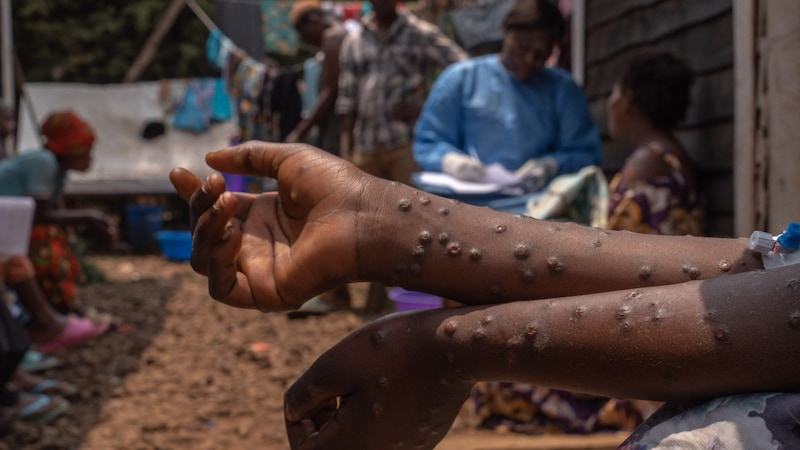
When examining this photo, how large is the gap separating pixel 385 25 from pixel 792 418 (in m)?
3.90

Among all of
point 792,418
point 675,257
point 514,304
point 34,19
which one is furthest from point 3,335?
point 34,19

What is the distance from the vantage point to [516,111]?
3.13 metres

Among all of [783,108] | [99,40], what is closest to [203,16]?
[99,40]

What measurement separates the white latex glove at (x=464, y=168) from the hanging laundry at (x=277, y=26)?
18.2ft

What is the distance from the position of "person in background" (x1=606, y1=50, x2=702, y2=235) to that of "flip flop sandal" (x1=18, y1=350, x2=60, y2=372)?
2.52 metres

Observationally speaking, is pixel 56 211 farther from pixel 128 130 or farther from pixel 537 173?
pixel 128 130

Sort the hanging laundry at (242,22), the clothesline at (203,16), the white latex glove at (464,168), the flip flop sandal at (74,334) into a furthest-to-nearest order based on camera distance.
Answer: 1. the hanging laundry at (242,22)
2. the clothesline at (203,16)
3. the flip flop sandal at (74,334)
4. the white latex glove at (464,168)

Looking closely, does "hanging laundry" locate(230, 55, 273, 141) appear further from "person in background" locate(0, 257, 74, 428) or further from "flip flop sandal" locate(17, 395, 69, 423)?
"flip flop sandal" locate(17, 395, 69, 423)

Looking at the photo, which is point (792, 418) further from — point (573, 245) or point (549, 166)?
point (549, 166)

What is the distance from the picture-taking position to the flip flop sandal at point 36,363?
3.63 m

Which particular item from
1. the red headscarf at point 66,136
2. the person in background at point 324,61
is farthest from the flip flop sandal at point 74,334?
the person in background at point 324,61

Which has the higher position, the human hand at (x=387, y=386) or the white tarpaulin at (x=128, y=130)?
the human hand at (x=387, y=386)

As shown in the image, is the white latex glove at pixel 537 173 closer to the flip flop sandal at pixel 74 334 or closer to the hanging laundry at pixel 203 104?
the flip flop sandal at pixel 74 334

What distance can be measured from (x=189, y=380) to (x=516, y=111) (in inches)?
71.7
